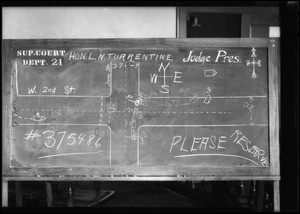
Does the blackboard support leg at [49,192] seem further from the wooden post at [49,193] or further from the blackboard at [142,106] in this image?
the blackboard at [142,106]

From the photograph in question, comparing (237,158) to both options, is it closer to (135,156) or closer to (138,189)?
(135,156)

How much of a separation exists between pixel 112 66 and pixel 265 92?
1.47m

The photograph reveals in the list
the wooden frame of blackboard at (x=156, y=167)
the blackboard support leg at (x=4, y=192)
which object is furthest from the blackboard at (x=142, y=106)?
the blackboard support leg at (x=4, y=192)

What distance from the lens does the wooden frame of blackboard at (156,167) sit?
4.53 meters

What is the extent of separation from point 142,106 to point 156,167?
1.94 ft

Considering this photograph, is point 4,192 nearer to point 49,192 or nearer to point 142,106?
point 49,192

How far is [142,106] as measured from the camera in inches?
179

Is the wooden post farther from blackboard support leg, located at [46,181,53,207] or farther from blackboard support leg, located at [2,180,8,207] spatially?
blackboard support leg, located at [2,180,8,207]

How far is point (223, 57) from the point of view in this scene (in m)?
4.56

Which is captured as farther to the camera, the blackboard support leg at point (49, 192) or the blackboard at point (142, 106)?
the blackboard support leg at point (49, 192)

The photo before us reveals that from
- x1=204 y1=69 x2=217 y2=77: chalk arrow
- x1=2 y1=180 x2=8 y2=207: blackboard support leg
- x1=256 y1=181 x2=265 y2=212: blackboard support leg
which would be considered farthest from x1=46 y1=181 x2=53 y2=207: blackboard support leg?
x1=256 y1=181 x2=265 y2=212: blackboard support leg

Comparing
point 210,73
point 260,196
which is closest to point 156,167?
point 210,73

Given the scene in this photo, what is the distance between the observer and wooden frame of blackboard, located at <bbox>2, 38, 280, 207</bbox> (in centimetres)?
453
